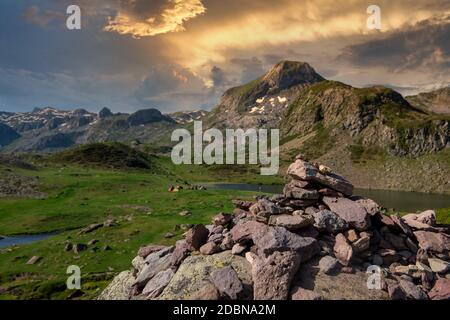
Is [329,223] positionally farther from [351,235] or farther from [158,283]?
[158,283]

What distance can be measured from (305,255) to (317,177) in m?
7.91

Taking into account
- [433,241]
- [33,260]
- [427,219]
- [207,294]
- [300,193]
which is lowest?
[33,260]

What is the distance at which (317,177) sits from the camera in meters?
30.5

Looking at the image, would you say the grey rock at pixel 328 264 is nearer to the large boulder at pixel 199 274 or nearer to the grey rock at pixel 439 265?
the large boulder at pixel 199 274

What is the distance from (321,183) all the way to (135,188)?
9910 cm

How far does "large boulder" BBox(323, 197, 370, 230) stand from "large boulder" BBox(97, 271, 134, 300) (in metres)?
16.4

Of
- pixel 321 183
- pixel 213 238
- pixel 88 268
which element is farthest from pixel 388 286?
pixel 88 268

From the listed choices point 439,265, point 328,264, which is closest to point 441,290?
point 439,265

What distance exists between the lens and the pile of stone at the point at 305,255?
22.8m

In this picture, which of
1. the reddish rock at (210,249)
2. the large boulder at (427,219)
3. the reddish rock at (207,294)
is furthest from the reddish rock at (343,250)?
the reddish rock at (207,294)

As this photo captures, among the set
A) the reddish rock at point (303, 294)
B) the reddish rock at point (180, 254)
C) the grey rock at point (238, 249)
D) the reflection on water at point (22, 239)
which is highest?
the grey rock at point (238, 249)

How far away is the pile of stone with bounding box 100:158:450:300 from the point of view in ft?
74.9

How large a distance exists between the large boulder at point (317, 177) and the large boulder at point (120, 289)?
613 inches

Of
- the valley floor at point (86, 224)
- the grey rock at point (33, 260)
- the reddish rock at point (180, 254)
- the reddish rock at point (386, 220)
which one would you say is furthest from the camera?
the grey rock at point (33, 260)
